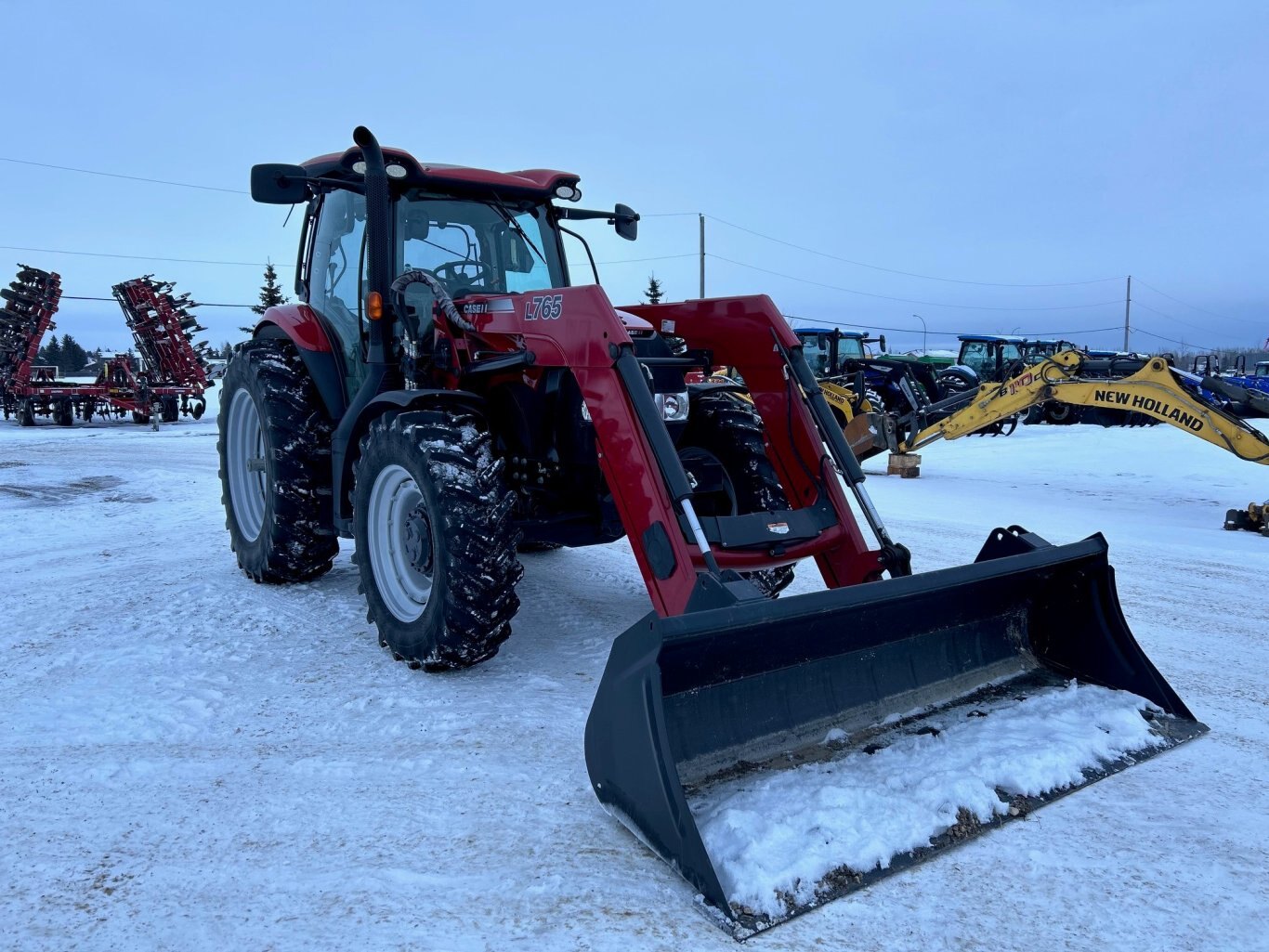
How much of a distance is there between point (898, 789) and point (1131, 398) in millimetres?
8013

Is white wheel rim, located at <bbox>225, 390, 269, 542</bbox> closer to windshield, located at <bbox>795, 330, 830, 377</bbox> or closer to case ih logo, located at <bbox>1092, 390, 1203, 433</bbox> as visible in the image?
case ih logo, located at <bbox>1092, 390, 1203, 433</bbox>

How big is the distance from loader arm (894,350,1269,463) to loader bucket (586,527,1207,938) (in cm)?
610

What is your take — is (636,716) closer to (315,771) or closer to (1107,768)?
(315,771)

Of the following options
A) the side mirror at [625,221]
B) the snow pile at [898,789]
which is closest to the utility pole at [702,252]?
the side mirror at [625,221]

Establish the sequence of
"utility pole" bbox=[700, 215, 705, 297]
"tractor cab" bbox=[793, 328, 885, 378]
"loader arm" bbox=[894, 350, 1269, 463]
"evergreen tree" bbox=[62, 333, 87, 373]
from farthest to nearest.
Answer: "evergreen tree" bbox=[62, 333, 87, 373] < "utility pole" bbox=[700, 215, 705, 297] < "tractor cab" bbox=[793, 328, 885, 378] < "loader arm" bbox=[894, 350, 1269, 463]

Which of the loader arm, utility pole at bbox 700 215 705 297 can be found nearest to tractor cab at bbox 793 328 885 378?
the loader arm

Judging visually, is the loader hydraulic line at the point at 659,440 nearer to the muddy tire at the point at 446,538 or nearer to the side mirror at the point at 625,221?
the muddy tire at the point at 446,538

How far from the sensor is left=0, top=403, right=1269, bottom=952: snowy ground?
2.12 metres

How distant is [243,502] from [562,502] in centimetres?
281

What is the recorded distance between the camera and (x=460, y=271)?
4.68 m

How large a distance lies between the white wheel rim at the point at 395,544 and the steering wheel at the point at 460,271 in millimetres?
1162

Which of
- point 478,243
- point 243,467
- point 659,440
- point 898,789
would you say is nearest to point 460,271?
point 478,243

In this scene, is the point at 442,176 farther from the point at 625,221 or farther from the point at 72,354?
the point at 72,354

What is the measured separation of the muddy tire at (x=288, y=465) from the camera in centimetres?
503
